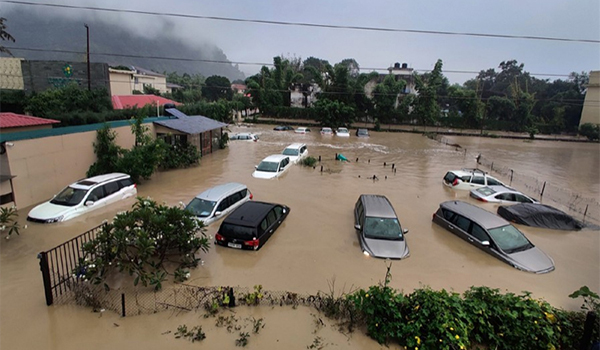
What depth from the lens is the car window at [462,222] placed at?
456 inches

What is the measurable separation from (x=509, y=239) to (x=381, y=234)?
162 inches

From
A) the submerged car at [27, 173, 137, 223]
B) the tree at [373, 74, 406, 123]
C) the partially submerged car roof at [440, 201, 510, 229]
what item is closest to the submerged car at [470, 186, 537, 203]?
the partially submerged car roof at [440, 201, 510, 229]

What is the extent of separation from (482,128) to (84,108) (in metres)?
52.0

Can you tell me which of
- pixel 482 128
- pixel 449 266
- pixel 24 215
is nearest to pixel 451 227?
pixel 449 266

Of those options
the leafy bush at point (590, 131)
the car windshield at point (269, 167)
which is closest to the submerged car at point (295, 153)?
the car windshield at point (269, 167)

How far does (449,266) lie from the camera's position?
10125 millimetres

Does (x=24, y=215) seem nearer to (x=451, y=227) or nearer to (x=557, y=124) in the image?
(x=451, y=227)

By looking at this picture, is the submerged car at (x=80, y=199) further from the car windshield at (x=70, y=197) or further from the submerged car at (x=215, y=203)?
the submerged car at (x=215, y=203)

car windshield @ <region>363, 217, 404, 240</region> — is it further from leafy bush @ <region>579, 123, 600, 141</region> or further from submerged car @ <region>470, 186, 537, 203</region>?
leafy bush @ <region>579, 123, 600, 141</region>

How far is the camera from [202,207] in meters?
11.8

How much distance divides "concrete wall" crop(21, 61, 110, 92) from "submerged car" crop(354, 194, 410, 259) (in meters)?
26.7

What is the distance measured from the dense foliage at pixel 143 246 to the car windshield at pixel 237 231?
82 cm

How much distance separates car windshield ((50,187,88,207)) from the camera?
476 inches

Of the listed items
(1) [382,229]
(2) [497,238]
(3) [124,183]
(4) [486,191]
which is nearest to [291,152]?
(3) [124,183]
